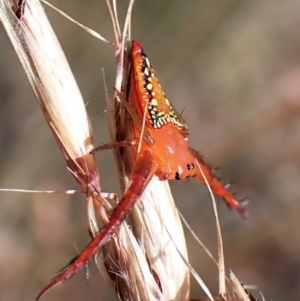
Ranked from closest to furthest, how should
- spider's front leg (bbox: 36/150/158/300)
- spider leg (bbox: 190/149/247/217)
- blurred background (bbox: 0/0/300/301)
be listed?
spider's front leg (bbox: 36/150/158/300), spider leg (bbox: 190/149/247/217), blurred background (bbox: 0/0/300/301)

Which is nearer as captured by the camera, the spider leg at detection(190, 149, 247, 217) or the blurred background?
the spider leg at detection(190, 149, 247, 217)

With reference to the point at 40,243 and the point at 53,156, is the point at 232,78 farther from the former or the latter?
the point at 40,243

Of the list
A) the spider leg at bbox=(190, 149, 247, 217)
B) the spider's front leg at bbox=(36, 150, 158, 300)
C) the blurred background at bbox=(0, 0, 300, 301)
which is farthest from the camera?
the blurred background at bbox=(0, 0, 300, 301)

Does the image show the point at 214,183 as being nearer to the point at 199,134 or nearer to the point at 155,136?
the point at 155,136

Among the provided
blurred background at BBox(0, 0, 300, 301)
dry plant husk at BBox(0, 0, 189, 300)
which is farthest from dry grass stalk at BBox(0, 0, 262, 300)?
blurred background at BBox(0, 0, 300, 301)

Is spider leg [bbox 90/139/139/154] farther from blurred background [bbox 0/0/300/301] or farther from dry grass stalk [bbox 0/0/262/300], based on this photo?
blurred background [bbox 0/0/300/301]

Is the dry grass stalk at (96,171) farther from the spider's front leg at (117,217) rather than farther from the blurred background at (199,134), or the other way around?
the blurred background at (199,134)

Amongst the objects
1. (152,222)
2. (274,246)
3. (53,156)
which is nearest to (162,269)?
(152,222)
